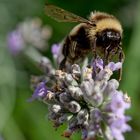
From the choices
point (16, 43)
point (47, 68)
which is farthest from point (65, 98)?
point (16, 43)

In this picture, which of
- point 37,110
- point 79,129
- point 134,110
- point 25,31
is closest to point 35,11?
point 25,31

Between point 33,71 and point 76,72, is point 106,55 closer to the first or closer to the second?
point 76,72

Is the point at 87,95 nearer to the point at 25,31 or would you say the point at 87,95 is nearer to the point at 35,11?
the point at 25,31

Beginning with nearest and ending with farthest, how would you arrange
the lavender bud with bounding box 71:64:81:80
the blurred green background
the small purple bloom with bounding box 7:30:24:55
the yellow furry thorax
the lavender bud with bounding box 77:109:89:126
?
the lavender bud with bounding box 77:109:89:126 → the lavender bud with bounding box 71:64:81:80 → the yellow furry thorax → the blurred green background → the small purple bloom with bounding box 7:30:24:55

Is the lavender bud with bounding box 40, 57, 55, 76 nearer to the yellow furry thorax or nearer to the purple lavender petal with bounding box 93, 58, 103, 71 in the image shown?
the yellow furry thorax

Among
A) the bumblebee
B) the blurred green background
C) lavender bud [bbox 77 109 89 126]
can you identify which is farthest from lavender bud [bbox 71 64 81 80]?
the blurred green background

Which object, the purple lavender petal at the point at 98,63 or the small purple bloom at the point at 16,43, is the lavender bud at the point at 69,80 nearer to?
the purple lavender petal at the point at 98,63

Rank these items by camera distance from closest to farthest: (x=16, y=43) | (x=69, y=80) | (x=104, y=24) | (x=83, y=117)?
1. (x=83, y=117)
2. (x=69, y=80)
3. (x=104, y=24)
4. (x=16, y=43)
